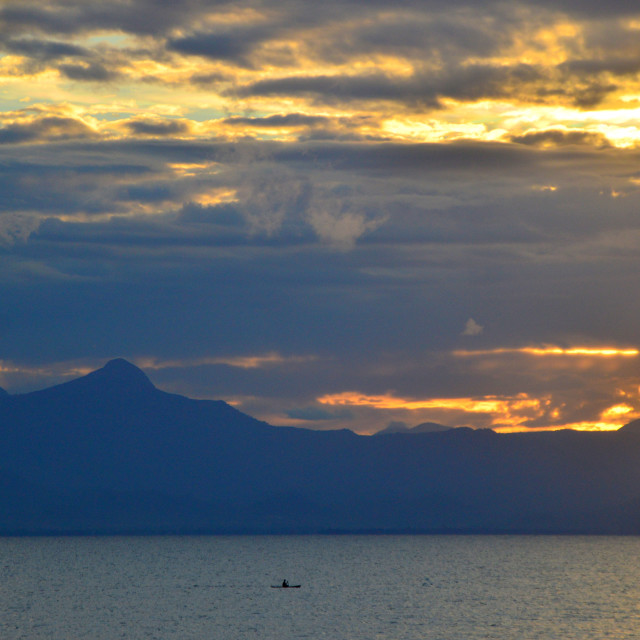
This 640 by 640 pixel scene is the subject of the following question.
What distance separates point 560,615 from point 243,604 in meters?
53.9

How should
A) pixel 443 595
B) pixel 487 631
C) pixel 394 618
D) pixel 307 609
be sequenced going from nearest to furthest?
1. pixel 487 631
2. pixel 394 618
3. pixel 307 609
4. pixel 443 595

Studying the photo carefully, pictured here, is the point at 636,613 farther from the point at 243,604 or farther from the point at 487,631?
the point at 243,604

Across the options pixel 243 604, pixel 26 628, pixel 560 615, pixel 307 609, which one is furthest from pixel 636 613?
pixel 26 628

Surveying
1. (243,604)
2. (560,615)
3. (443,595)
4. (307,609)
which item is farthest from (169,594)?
(560,615)

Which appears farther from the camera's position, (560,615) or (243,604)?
(243,604)

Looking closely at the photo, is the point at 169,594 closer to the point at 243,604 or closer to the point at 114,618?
the point at 243,604

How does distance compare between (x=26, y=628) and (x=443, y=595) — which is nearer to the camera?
(x=26, y=628)

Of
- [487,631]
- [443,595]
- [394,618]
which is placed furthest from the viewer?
[443,595]

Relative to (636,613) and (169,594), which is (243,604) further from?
(636,613)

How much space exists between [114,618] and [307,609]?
106 feet

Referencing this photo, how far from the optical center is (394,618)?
15300cm

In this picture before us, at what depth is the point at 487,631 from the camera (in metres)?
137

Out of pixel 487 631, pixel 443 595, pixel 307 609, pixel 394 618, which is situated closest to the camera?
pixel 487 631

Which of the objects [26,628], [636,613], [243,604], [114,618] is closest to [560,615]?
[636,613]
